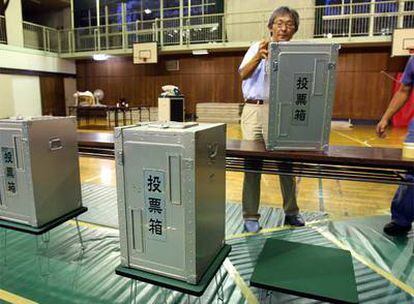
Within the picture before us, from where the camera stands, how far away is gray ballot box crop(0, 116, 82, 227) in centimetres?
180

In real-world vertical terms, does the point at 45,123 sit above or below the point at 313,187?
above

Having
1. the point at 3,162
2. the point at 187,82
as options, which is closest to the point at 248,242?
the point at 3,162

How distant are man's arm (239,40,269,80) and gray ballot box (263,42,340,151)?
319 mm

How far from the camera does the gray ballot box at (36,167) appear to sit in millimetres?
1803

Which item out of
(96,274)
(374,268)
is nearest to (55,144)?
(96,274)

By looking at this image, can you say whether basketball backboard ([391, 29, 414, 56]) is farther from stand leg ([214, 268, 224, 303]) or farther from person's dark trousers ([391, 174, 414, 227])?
stand leg ([214, 268, 224, 303])

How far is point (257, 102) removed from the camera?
2.41 m

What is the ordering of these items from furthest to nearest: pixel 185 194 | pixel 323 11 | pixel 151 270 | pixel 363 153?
pixel 323 11 < pixel 363 153 < pixel 151 270 < pixel 185 194

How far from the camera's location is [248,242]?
2410mm

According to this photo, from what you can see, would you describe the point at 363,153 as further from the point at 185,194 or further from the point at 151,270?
the point at 151,270

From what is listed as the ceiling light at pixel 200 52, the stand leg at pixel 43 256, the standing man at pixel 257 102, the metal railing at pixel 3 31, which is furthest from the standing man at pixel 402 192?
the metal railing at pixel 3 31

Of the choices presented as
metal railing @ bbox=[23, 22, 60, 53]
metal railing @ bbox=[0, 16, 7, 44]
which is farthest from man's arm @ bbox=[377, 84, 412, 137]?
metal railing @ bbox=[23, 22, 60, 53]

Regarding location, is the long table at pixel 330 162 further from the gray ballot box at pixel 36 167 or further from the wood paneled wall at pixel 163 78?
the wood paneled wall at pixel 163 78

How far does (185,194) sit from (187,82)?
12154 mm
